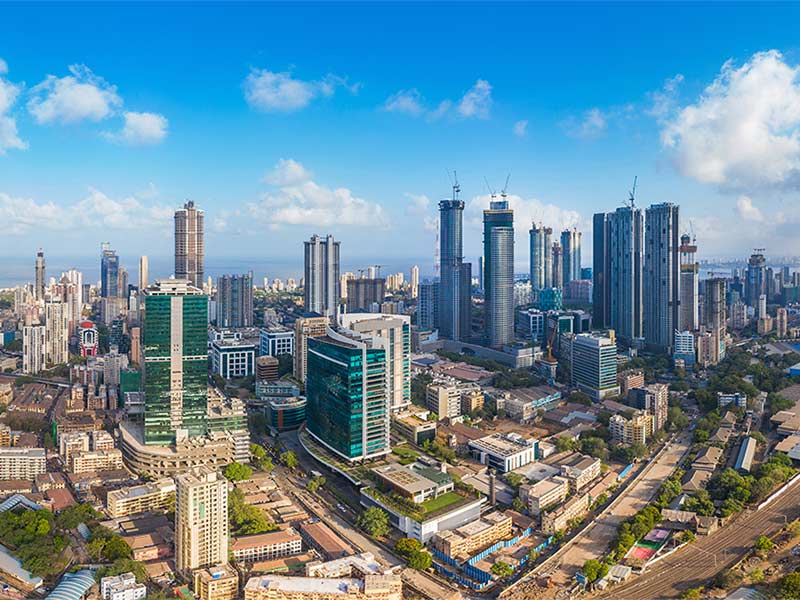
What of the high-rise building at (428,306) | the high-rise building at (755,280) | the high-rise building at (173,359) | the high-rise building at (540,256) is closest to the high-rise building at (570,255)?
the high-rise building at (540,256)

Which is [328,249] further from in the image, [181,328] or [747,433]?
[747,433]

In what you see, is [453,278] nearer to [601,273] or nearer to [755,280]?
[601,273]

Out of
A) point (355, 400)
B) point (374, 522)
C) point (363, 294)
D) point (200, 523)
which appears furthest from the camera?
point (363, 294)

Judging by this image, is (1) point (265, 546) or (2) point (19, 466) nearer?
(1) point (265, 546)

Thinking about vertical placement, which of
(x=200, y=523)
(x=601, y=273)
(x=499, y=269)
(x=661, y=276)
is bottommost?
(x=200, y=523)

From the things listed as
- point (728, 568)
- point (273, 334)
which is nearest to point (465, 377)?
point (273, 334)

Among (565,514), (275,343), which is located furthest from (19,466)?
(275,343)

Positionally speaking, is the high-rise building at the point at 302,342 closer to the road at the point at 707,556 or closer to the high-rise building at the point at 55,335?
the high-rise building at the point at 55,335
